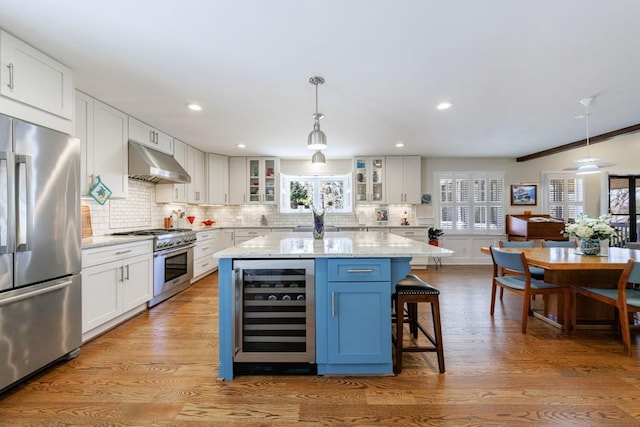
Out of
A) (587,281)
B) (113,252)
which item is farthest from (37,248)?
(587,281)

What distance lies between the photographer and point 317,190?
656 centimetres

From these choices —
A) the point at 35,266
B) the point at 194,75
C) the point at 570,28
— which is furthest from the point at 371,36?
the point at 35,266

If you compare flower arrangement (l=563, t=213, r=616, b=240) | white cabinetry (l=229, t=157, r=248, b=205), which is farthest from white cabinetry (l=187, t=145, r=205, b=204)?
flower arrangement (l=563, t=213, r=616, b=240)

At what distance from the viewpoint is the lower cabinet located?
2039mm

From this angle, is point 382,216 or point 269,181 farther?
point 382,216

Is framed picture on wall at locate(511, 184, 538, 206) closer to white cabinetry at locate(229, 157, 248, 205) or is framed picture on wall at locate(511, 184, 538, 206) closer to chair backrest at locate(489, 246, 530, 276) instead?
chair backrest at locate(489, 246, 530, 276)

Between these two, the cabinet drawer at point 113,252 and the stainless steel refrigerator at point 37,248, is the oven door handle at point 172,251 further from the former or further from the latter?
the stainless steel refrigerator at point 37,248

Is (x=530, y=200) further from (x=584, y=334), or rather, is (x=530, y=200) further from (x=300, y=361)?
(x=300, y=361)

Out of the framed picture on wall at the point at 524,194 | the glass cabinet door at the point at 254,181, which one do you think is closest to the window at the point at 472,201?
the framed picture on wall at the point at 524,194

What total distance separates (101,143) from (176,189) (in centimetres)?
154

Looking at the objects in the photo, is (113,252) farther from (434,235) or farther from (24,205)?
(434,235)

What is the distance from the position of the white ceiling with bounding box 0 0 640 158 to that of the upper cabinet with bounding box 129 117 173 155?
4.4 inches

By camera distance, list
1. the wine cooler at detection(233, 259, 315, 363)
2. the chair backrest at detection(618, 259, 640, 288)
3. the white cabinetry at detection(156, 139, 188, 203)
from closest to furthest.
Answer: the wine cooler at detection(233, 259, 315, 363), the chair backrest at detection(618, 259, 640, 288), the white cabinetry at detection(156, 139, 188, 203)

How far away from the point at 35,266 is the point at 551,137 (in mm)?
6363
